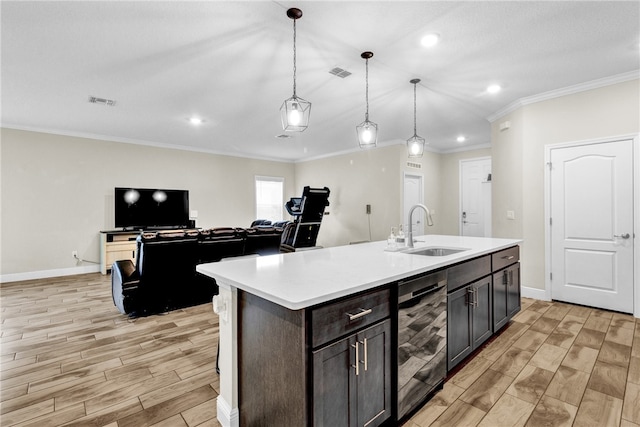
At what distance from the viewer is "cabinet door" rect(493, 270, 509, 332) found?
268 cm

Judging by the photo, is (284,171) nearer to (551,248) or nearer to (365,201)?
(365,201)

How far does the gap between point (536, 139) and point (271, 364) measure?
4.43m

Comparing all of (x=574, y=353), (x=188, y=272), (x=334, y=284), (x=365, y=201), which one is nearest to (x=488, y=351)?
(x=574, y=353)

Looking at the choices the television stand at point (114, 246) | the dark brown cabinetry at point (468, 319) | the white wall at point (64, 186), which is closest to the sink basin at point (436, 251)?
the dark brown cabinetry at point (468, 319)

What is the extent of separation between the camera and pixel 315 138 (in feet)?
20.6

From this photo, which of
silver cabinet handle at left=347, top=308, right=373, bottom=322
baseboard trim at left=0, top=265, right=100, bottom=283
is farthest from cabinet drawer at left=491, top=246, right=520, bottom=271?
baseboard trim at left=0, top=265, right=100, bottom=283

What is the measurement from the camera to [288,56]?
2941 millimetres

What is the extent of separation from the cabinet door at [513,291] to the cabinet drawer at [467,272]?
0.59 m

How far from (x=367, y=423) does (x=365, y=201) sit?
5847 mm

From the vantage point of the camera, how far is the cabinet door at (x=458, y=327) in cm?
205

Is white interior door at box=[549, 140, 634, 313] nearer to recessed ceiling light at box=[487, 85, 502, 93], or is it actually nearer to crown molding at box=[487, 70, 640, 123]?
crown molding at box=[487, 70, 640, 123]

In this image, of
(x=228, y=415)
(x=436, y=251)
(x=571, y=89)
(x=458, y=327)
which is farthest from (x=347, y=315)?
(x=571, y=89)

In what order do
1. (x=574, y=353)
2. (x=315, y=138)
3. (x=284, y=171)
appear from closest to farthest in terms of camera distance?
(x=574, y=353) → (x=315, y=138) → (x=284, y=171)

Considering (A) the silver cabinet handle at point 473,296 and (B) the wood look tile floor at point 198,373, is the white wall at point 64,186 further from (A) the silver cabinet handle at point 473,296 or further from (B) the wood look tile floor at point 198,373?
(A) the silver cabinet handle at point 473,296
